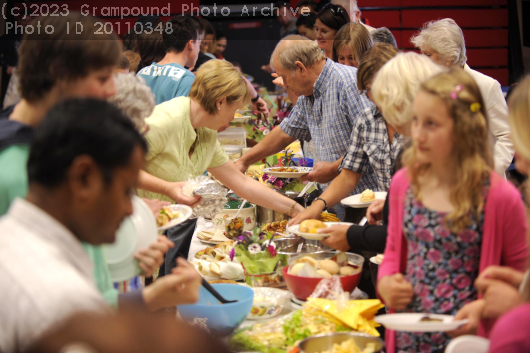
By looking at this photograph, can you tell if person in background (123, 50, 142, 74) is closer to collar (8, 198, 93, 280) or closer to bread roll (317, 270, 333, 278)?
bread roll (317, 270, 333, 278)

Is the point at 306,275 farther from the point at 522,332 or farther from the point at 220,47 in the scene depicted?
the point at 220,47

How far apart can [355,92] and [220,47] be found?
6.44 meters

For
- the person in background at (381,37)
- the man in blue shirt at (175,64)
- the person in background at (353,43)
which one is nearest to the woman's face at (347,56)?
the person in background at (353,43)

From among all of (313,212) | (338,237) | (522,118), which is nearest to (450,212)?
(522,118)

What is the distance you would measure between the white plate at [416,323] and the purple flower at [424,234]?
22 cm

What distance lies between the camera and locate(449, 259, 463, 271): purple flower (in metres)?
1.37

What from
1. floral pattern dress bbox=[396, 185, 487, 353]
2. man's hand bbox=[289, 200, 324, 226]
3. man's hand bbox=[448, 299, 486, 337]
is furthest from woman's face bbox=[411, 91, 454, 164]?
man's hand bbox=[289, 200, 324, 226]

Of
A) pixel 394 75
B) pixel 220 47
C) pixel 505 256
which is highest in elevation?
pixel 220 47

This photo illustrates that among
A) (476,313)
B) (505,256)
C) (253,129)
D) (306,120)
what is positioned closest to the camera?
(476,313)

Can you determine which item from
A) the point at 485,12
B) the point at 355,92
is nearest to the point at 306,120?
the point at 355,92

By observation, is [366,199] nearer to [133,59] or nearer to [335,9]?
[335,9]

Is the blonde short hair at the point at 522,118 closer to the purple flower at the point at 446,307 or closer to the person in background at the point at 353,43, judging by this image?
the purple flower at the point at 446,307

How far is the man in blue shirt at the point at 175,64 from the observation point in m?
3.82

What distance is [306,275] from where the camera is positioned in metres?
1.85
